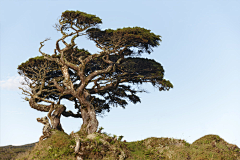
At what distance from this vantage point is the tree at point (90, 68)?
24.5m

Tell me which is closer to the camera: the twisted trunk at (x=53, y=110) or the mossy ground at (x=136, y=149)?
the mossy ground at (x=136, y=149)

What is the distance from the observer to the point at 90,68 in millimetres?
27000

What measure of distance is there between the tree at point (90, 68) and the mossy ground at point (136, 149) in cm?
408

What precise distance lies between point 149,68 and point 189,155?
10.4 m

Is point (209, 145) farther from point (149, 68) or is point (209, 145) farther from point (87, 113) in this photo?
point (87, 113)

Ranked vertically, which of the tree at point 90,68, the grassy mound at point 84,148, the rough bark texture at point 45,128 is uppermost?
the tree at point 90,68

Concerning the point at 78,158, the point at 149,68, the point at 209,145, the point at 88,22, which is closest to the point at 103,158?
the point at 78,158

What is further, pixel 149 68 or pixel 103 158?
pixel 149 68

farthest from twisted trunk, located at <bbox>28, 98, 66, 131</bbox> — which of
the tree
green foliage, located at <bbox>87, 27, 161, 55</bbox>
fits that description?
green foliage, located at <bbox>87, 27, 161, 55</bbox>

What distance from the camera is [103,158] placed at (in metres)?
18.7

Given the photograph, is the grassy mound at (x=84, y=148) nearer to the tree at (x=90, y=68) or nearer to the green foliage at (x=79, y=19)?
the tree at (x=90, y=68)

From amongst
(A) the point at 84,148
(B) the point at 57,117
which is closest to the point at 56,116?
(B) the point at 57,117

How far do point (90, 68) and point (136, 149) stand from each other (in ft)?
33.2

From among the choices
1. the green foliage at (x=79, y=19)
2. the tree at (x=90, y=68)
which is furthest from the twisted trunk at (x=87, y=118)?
the green foliage at (x=79, y=19)
